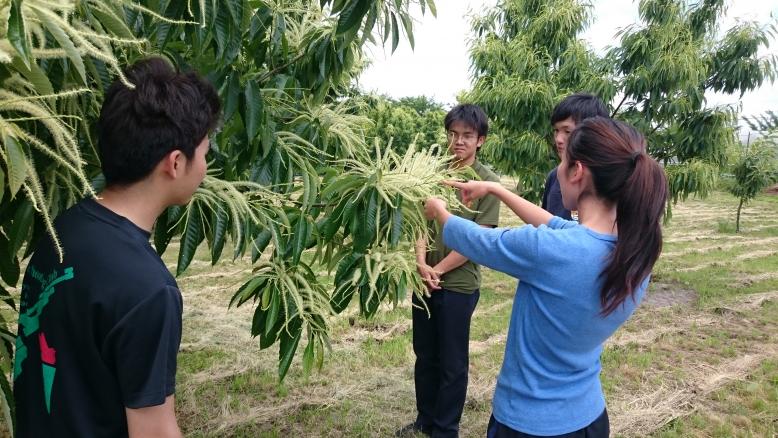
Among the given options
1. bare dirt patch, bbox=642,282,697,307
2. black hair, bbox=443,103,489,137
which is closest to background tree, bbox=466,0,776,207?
bare dirt patch, bbox=642,282,697,307

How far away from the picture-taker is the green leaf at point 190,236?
4.29ft

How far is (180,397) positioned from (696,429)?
9.58 ft

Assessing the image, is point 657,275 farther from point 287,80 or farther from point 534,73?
point 287,80

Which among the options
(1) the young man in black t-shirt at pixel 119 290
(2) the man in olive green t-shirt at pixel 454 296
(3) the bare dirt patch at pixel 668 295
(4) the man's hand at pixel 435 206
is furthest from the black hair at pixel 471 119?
(3) the bare dirt patch at pixel 668 295

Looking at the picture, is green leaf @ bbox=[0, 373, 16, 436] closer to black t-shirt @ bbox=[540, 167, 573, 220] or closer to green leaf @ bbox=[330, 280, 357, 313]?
green leaf @ bbox=[330, 280, 357, 313]

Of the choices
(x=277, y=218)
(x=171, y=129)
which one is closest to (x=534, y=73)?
(x=277, y=218)

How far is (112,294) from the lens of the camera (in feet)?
2.80

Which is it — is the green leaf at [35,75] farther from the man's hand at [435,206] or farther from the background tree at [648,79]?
the background tree at [648,79]

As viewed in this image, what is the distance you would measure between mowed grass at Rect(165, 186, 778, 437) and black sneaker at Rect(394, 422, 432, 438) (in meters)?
0.10

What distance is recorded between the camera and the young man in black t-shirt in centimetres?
86

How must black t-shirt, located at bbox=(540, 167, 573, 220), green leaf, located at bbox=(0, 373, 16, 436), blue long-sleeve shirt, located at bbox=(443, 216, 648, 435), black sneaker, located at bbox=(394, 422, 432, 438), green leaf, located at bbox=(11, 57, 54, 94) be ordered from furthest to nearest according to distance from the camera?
black sneaker, located at bbox=(394, 422, 432, 438), black t-shirt, located at bbox=(540, 167, 573, 220), blue long-sleeve shirt, located at bbox=(443, 216, 648, 435), green leaf, located at bbox=(0, 373, 16, 436), green leaf, located at bbox=(11, 57, 54, 94)

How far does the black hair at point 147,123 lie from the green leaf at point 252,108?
360 millimetres

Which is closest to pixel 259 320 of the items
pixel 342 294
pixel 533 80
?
pixel 342 294

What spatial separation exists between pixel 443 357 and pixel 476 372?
1270 mm
